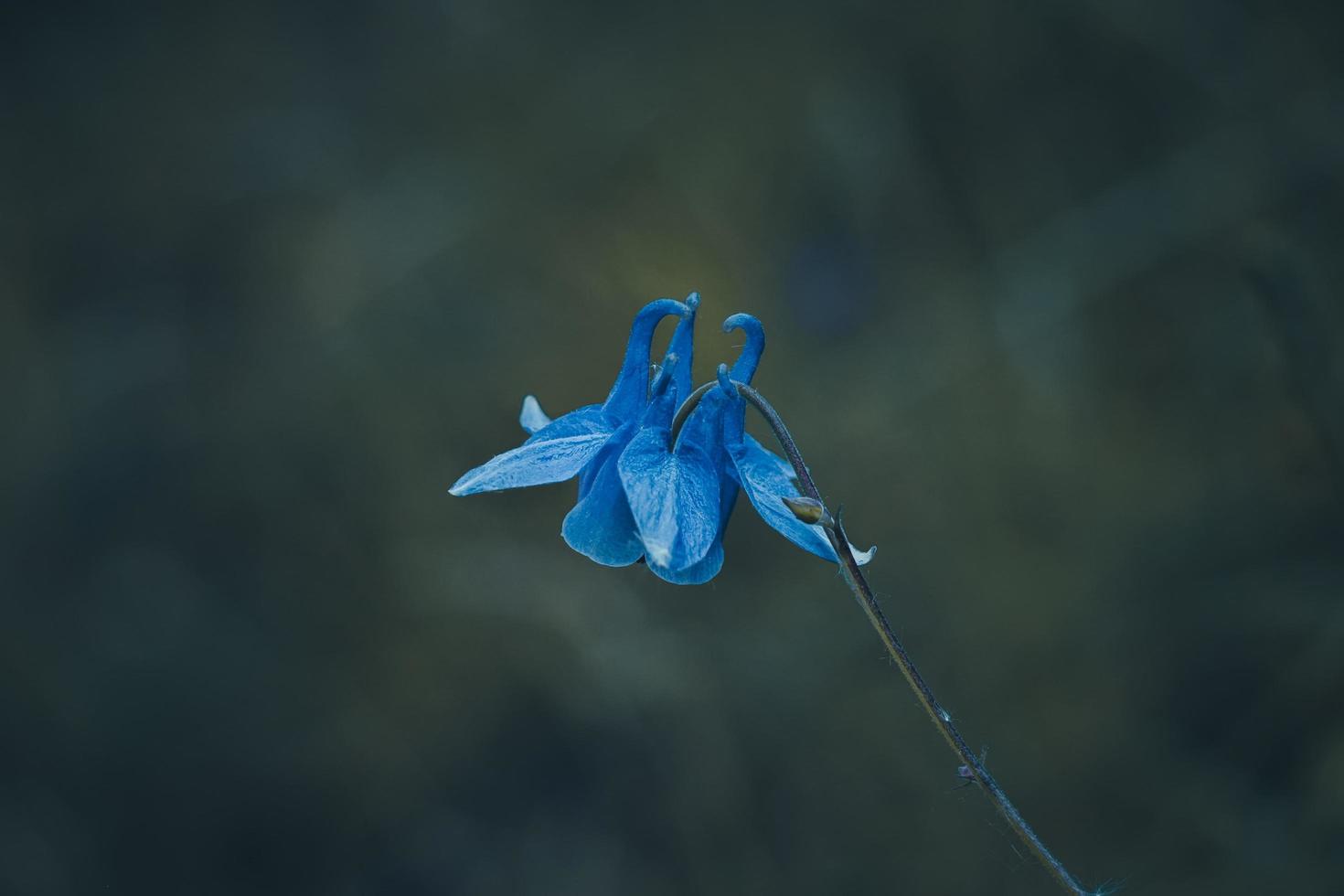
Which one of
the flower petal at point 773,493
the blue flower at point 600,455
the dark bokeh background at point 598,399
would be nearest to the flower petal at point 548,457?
the blue flower at point 600,455

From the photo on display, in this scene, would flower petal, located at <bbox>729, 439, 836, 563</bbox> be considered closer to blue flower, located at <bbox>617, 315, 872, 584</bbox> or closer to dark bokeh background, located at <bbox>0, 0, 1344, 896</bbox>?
blue flower, located at <bbox>617, 315, 872, 584</bbox>

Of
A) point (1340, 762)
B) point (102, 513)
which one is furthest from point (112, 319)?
point (1340, 762)

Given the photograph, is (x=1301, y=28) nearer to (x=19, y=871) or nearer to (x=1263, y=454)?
(x=1263, y=454)

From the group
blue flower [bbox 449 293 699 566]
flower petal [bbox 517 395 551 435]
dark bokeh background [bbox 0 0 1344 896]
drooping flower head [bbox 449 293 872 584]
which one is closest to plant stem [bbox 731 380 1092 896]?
drooping flower head [bbox 449 293 872 584]

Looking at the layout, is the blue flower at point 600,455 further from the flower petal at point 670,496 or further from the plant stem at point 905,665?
the plant stem at point 905,665

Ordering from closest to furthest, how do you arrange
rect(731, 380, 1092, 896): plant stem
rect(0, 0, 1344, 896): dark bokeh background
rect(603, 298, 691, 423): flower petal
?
rect(731, 380, 1092, 896): plant stem → rect(603, 298, 691, 423): flower petal → rect(0, 0, 1344, 896): dark bokeh background

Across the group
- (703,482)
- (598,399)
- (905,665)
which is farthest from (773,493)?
(598,399)
